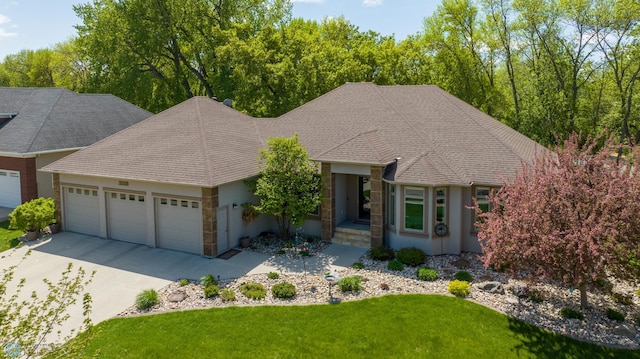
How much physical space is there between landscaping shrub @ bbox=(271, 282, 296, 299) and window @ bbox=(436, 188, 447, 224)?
690 cm

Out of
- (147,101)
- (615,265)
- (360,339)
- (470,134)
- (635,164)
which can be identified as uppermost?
(147,101)

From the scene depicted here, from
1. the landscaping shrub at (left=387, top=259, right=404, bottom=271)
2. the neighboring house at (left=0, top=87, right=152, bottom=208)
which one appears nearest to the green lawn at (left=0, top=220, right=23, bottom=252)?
the neighboring house at (left=0, top=87, right=152, bottom=208)

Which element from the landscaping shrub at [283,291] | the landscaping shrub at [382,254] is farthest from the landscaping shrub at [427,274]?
the landscaping shrub at [283,291]

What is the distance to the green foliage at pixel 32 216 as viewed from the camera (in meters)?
19.1

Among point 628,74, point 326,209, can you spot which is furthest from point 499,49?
point 326,209

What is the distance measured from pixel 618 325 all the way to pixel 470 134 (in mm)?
10499

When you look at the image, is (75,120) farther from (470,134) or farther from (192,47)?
(470,134)

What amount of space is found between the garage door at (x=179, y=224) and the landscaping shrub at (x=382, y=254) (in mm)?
6880

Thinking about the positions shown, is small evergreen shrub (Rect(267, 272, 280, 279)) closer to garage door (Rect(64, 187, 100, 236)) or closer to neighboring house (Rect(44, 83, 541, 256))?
neighboring house (Rect(44, 83, 541, 256))

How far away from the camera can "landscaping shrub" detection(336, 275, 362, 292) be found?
1408cm

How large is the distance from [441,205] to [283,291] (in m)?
7.53

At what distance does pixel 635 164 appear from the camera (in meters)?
12.4

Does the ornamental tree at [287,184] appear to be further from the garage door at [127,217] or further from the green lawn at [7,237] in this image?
the green lawn at [7,237]

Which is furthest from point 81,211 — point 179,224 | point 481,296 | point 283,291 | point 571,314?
point 571,314
